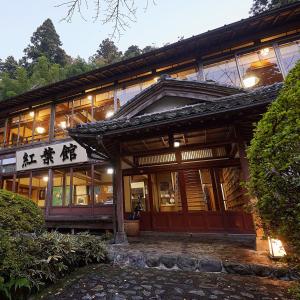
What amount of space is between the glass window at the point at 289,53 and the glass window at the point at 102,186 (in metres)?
11.5

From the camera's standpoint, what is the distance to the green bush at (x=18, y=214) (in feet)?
21.0

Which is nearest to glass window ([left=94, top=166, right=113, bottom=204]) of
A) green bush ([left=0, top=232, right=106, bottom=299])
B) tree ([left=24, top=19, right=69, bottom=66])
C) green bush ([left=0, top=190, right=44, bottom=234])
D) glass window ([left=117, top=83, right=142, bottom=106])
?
glass window ([left=117, top=83, right=142, bottom=106])

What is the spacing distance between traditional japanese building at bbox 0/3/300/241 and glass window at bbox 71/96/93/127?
0.08 m

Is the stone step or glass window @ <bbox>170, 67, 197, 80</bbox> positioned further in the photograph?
glass window @ <bbox>170, 67, 197, 80</bbox>

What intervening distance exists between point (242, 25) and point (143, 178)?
9492 mm

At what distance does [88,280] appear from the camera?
5211mm

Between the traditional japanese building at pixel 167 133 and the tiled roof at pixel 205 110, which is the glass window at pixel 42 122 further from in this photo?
the tiled roof at pixel 205 110

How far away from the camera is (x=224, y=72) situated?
11.6 metres

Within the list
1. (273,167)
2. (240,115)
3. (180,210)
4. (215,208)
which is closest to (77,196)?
(180,210)

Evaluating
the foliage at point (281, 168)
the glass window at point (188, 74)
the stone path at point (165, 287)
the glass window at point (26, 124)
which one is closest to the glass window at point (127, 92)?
the glass window at point (188, 74)

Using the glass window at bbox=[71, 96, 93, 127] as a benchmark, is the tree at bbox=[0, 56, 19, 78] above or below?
above

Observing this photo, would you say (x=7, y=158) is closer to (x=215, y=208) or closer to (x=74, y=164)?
(x=74, y=164)

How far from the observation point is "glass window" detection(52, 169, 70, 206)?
545 inches

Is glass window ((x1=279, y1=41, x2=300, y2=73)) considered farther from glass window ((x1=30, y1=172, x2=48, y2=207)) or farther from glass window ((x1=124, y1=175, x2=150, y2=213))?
glass window ((x1=30, y1=172, x2=48, y2=207))
